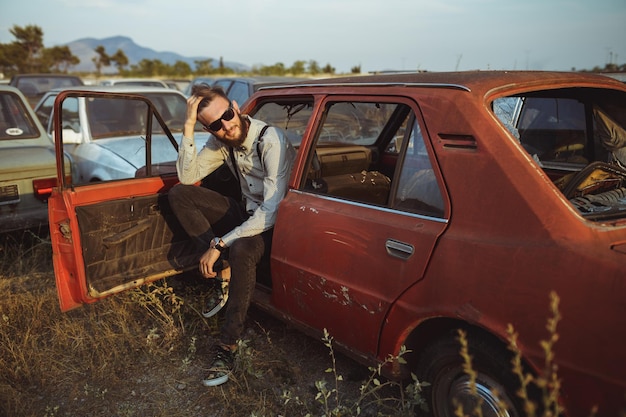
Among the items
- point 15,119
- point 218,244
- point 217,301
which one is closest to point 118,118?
point 15,119

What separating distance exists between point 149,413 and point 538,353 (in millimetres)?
2028

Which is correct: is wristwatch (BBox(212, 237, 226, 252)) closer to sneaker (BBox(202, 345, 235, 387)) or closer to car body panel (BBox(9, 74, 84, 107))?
sneaker (BBox(202, 345, 235, 387))

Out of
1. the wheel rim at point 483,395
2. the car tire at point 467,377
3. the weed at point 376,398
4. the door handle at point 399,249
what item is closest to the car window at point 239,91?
the weed at point 376,398

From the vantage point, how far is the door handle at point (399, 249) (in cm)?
205

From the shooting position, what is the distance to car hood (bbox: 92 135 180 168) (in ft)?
16.3

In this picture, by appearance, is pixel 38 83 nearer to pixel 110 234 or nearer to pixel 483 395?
pixel 110 234

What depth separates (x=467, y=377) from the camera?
197cm

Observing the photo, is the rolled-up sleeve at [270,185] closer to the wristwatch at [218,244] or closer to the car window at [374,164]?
the wristwatch at [218,244]

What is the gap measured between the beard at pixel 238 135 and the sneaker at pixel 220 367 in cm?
125

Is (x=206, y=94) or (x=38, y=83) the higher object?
(x=206, y=94)

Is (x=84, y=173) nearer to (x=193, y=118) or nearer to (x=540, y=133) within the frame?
(x=193, y=118)

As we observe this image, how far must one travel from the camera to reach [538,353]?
66.2 inches

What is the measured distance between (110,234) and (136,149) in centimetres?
220

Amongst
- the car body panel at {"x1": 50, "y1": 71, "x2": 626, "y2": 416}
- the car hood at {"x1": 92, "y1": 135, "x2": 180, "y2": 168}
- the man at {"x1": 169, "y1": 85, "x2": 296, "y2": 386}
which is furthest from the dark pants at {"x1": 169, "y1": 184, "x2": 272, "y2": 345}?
the car hood at {"x1": 92, "y1": 135, "x2": 180, "y2": 168}
